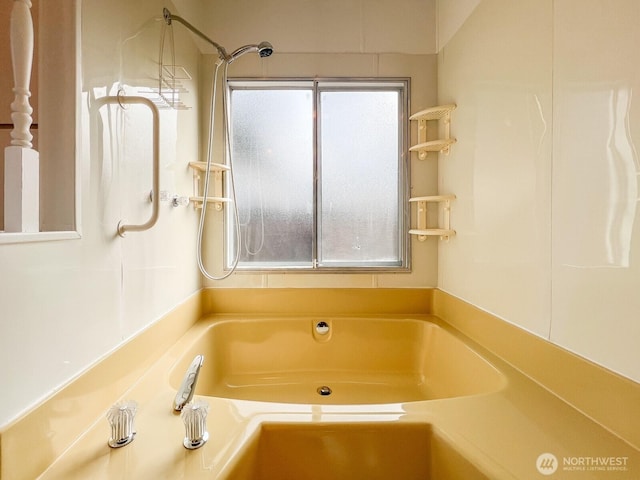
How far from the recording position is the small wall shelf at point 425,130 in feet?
5.04

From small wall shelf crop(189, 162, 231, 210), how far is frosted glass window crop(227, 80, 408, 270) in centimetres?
13

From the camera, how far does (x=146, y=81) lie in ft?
3.64

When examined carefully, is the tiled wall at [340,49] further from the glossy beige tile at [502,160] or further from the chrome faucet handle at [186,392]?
the chrome faucet handle at [186,392]

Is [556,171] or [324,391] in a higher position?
[556,171]

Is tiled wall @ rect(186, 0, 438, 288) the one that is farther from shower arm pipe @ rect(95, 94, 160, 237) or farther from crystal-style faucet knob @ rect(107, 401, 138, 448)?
crystal-style faucet knob @ rect(107, 401, 138, 448)

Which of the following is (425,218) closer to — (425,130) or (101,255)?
(425,130)

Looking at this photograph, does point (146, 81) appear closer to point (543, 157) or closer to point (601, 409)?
point (543, 157)

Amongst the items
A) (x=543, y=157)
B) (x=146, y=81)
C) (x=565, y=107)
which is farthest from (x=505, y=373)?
(x=146, y=81)

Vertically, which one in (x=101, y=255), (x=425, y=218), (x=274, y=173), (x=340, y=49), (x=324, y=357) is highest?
(x=340, y=49)

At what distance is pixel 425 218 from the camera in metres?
1.73

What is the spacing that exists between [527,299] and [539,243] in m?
0.20

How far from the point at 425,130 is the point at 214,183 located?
1.21 meters

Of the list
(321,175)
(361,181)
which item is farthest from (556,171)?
(321,175)

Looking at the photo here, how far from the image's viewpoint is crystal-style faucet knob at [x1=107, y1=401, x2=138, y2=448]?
0.70m
